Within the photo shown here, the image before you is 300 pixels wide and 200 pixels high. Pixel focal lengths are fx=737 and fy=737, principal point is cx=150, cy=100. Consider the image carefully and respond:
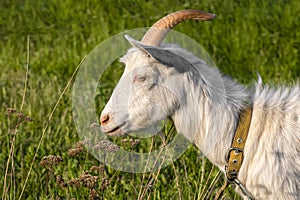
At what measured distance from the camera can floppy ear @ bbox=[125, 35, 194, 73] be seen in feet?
12.3

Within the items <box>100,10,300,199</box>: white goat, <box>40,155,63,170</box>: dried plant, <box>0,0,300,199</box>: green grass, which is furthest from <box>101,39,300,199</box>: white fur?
<box>0,0,300,199</box>: green grass

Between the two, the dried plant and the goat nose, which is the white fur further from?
the dried plant

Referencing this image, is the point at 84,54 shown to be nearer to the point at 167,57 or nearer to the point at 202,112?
the point at 202,112

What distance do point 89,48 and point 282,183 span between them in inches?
225

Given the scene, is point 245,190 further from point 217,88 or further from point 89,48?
point 89,48

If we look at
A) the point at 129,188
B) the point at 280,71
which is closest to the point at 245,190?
the point at 129,188

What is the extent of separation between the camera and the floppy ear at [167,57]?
3.75 metres

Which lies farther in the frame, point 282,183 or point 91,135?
point 91,135

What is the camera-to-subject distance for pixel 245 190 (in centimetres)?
407

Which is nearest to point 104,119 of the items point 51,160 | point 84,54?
point 51,160

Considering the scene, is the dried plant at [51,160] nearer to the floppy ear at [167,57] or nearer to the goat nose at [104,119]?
the goat nose at [104,119]

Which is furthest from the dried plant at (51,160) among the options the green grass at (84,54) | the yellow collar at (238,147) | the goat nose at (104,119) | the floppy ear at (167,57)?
the green grass at (84,54)

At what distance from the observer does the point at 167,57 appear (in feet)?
12.8

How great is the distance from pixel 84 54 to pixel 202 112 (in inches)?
202
